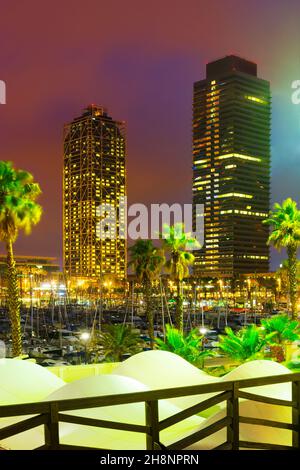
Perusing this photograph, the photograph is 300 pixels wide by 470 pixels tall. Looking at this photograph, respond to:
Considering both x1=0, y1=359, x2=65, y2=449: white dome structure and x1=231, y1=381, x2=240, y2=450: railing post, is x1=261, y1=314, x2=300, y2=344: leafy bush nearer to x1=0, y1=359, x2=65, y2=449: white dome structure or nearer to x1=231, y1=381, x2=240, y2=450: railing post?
x1=0, y1=359, x2=65, y2=449: white dome structure

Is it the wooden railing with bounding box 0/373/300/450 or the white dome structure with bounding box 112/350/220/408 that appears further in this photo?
the white dome structure with bounding box 112/350/220/408

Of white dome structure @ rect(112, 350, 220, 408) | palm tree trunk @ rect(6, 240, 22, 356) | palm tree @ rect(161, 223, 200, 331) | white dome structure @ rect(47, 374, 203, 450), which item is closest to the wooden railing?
white dome structure @ rect(47, 374, 203, 450)

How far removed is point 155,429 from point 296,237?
33.1m

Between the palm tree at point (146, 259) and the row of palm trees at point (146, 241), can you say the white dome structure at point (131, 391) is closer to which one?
the row of palm trees at point (146, 241)

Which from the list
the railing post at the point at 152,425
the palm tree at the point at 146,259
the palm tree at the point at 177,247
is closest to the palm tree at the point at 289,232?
the palm tree at the point at 177,247

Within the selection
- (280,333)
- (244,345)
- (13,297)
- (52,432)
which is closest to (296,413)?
(52,432)

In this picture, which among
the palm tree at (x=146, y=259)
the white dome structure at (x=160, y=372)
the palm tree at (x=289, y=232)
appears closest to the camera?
the white dome structure at (x=160, y=372)

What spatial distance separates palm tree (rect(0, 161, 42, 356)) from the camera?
998 inches

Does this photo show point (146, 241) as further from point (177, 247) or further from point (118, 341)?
point (118, 341)

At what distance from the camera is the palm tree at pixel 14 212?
83.1 feet

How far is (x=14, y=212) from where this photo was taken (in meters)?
25.5

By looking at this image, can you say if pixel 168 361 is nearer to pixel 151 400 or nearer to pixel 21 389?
pixel 21 389
